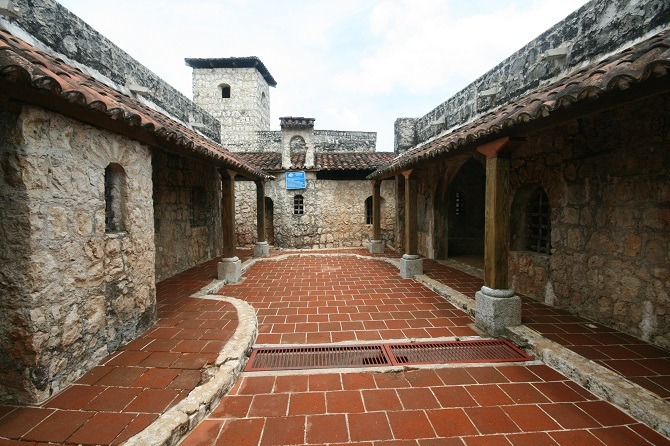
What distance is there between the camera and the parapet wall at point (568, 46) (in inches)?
159

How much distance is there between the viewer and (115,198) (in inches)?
152

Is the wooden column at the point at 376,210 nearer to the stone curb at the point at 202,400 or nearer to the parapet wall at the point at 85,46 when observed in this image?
the parapet wall at the point at 85,46

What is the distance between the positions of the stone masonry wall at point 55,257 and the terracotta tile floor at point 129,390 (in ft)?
0.63

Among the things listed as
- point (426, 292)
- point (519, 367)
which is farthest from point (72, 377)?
point (426, 292)

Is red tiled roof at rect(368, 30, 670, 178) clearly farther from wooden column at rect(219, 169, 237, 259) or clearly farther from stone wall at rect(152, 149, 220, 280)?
stone wall at rect(152, 149, 220, 280)

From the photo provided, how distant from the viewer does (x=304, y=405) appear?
2.88 metres

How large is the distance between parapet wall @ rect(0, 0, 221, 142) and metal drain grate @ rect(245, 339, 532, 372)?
5.30 m

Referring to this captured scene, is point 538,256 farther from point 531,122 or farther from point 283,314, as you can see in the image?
point 283,314

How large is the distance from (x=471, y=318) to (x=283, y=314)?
10.2 feet

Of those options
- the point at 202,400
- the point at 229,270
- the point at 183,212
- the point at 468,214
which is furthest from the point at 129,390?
the point at 468,214

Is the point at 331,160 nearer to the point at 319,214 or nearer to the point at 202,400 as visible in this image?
the point at 319,214

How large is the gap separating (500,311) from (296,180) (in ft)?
33.1

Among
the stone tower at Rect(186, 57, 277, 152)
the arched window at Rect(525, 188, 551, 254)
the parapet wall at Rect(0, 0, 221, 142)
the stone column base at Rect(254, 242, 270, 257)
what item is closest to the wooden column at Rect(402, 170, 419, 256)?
the arched window at Rect(525, 188, 551, 254)

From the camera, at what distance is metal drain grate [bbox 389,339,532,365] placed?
3.68 m
